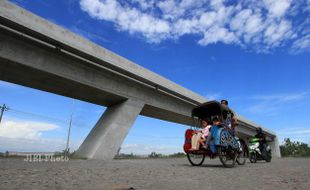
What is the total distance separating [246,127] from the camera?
37062 mm

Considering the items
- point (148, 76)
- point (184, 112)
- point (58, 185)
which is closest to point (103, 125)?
point (148, 76)

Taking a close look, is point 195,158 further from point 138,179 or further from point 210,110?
point 138,179

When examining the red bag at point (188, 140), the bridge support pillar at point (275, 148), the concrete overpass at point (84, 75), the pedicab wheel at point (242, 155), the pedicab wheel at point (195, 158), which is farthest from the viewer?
the bridge support pillar at point (275, 148)

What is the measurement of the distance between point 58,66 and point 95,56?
6.02 ft

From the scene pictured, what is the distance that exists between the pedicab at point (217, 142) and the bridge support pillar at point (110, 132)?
6905mm

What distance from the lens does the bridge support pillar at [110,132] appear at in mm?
15867

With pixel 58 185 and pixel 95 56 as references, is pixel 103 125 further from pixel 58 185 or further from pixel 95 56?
pixel 58 185

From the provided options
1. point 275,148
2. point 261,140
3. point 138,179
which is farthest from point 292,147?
point 138,179

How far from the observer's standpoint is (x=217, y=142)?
328 inches

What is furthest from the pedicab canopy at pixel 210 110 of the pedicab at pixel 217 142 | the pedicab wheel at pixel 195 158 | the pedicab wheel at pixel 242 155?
the pedicab wheel at pixel 242 155

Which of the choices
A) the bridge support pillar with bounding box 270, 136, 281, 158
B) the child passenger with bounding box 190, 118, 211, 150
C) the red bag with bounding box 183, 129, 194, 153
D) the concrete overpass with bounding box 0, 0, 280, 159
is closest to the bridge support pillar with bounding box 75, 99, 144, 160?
the concrete overpass with bounding box 0, 0, 280, 159

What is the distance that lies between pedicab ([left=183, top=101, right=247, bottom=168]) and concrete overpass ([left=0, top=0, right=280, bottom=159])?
7.01 meters

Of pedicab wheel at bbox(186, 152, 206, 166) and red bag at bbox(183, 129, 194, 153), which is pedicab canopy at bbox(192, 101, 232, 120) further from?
pedicab wheel at bbox(186, 152, 206, 166)

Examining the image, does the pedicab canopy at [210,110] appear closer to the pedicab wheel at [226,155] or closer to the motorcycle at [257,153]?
the pedicab wheel at [226,155]
